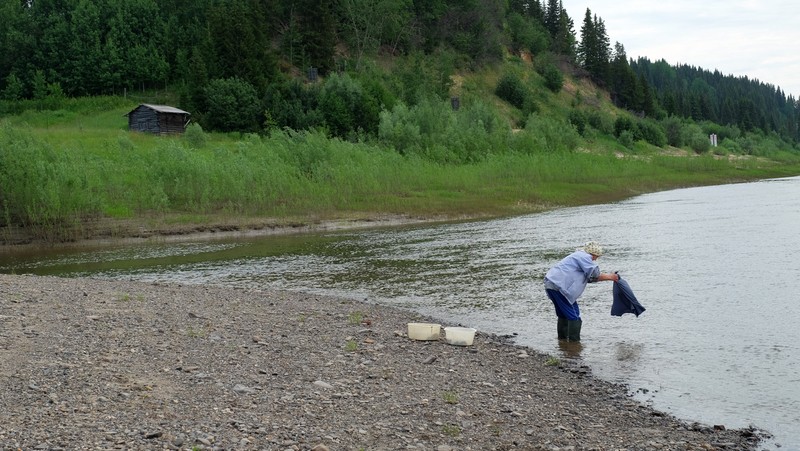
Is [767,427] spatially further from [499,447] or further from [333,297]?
[333,297]

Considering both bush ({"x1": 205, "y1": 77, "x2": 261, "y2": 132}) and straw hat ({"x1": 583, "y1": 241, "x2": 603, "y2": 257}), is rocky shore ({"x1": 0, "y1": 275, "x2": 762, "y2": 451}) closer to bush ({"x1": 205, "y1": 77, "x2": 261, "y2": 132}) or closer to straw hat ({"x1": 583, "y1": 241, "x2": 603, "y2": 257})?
straw hat ({"x1": 583, "y1": 241, "x2": 603, "y2": 257})

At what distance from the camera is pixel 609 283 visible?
999 inches

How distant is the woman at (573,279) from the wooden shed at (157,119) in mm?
64837

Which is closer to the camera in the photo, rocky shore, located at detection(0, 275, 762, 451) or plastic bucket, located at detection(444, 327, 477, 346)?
rocky shore, located at detection(0, 275, 762, 451)

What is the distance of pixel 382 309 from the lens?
21.2 m

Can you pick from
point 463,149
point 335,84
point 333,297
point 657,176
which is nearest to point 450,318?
point 333,297

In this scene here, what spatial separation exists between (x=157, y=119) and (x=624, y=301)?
66.6 meters

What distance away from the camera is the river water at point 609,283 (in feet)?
47.6

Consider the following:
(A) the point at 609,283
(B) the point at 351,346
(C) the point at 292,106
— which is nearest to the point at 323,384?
(B) the point at 351,346

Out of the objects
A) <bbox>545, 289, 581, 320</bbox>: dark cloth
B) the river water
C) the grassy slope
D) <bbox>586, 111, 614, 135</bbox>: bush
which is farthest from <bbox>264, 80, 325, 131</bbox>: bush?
<bbox>545, 289, 581, 320</bbox>: dark cloth

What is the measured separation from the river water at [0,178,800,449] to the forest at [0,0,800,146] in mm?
35401

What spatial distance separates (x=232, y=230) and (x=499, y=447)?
35.9 meters

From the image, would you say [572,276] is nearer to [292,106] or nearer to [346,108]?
[346,108]

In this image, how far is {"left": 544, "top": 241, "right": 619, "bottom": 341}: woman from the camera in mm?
16688
